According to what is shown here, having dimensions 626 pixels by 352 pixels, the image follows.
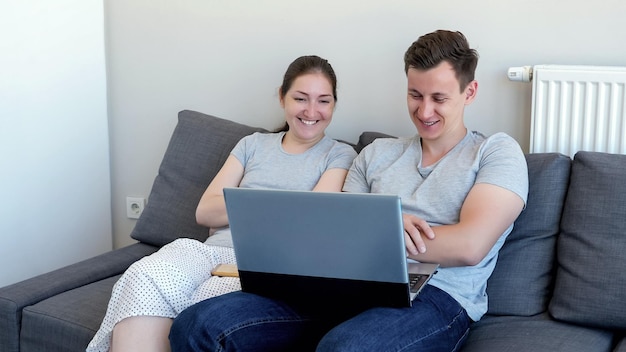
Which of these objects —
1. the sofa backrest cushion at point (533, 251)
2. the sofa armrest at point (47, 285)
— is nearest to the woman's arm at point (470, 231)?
the sofa backrest cushion at point (533, 251)

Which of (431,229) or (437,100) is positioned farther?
(437,100)

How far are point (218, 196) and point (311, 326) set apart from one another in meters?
0.62

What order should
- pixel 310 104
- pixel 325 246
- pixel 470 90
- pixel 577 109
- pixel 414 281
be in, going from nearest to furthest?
pixel 325 246 → pixel 414 281 → pixel 470 90 → pixel 577 109 → pixel 310 104

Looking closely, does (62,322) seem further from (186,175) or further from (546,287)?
(546,287)

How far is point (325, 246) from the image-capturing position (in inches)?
67.7

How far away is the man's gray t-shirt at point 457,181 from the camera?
1.97 meters

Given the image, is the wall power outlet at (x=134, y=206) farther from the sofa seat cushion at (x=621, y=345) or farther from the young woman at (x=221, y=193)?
the sofa seat cushion at (x=621, y=345)

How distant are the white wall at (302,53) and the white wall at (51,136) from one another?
0.09 meters

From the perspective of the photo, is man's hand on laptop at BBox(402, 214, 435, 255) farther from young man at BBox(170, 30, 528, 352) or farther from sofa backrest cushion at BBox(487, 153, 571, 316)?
sofa backrest cushion at BBox(487, 153, 571, 316)

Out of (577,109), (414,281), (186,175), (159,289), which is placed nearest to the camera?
(414,281)

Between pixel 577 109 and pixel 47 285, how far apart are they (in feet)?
4.83

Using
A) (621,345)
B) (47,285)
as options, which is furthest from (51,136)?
(621,345)

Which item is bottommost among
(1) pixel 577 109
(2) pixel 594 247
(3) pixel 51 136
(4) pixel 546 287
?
(4) pixel 546 287

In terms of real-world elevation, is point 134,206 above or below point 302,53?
below
